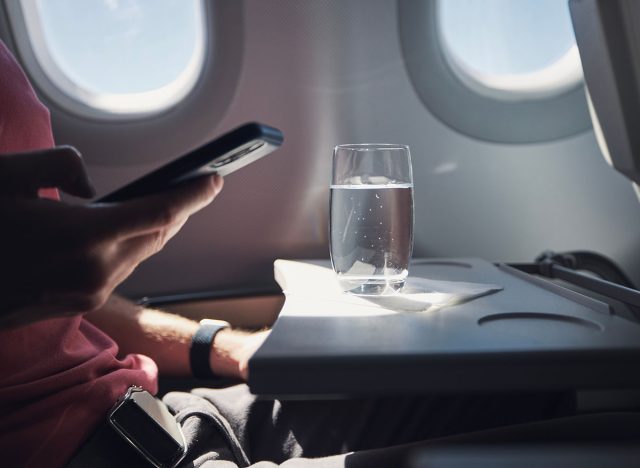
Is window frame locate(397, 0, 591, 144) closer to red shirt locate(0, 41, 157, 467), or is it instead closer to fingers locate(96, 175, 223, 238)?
red shirt locate(0, 41, 157, 467)

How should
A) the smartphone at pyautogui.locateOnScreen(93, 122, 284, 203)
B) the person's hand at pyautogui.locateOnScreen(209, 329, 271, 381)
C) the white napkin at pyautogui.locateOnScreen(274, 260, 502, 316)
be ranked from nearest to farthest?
the smartphone at pyautogui.locateOnScreen(93, 122, 284, 203) < the white napkin at pyautogui.locateOnScreen(274, 260, 502, 316) < the person's hand at pyautogui.locateOnScreen(209, 329, 271, 381)

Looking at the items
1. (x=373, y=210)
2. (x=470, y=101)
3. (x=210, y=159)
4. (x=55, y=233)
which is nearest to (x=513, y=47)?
(x=470, y=101)

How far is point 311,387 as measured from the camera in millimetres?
561

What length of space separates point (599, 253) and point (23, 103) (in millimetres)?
1339

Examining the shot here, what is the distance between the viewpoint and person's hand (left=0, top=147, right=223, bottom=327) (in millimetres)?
595

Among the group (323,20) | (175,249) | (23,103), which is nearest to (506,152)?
(323,20)

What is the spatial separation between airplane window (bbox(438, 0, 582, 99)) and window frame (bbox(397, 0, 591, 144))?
0.06 feet

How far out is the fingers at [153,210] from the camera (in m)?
0.59

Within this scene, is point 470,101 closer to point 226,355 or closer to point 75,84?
point 226,355

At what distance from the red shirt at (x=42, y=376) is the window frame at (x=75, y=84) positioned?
511 mm

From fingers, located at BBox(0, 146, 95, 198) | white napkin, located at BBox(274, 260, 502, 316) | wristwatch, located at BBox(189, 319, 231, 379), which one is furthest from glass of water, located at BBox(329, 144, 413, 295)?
wristwatch, located at BBox(189, 319, 231, 379)

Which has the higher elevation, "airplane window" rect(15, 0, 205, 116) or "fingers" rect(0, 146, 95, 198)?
"airplane window" rect(15, 0, 205, 116)

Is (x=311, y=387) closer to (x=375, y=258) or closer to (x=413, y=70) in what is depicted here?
(x=375, y=258)

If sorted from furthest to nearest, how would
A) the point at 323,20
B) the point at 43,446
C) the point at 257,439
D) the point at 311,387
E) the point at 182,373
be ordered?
the point at 323,20 → the point at 182,373 → the point at 257,439 → the point at 43,446 → the point at 311,387
